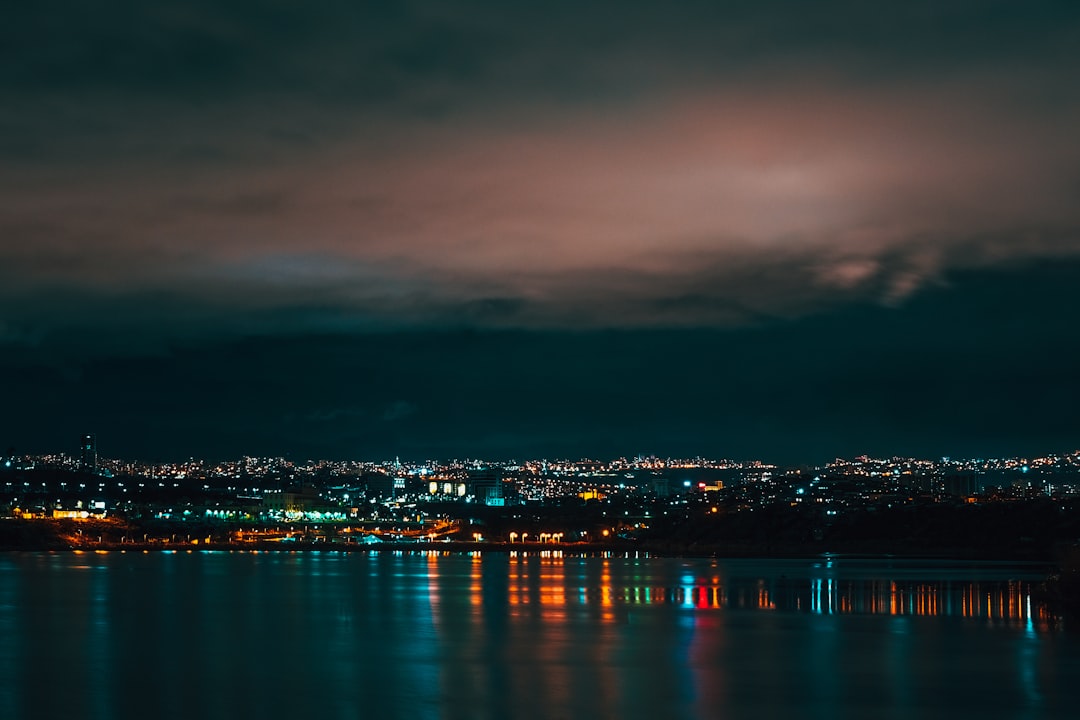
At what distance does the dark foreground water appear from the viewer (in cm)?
2956

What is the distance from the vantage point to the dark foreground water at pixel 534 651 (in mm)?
29562

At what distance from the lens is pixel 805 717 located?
27.6m

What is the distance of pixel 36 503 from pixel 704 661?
585 feet

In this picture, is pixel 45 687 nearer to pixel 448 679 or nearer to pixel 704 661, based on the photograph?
pixel 448 679

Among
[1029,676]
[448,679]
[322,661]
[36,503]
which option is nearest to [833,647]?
[1029,676]

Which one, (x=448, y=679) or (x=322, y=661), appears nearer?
(x=448, y=679)

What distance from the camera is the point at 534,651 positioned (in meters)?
39.8

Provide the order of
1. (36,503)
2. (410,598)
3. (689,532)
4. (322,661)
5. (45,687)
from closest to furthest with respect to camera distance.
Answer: (45,687), (322,661), (410,598), (689,532), (36,503)

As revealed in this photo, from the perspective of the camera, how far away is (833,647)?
3981 centimetres

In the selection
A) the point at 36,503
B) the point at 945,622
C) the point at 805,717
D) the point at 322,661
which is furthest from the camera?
the point at 36,503

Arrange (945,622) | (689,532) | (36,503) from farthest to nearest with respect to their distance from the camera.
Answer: (36,503) → (689,532) → (945,622)

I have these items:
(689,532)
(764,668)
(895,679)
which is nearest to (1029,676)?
(895,679)

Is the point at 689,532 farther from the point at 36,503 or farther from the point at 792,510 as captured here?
the point at 36,503

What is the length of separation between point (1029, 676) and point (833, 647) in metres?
7.64
